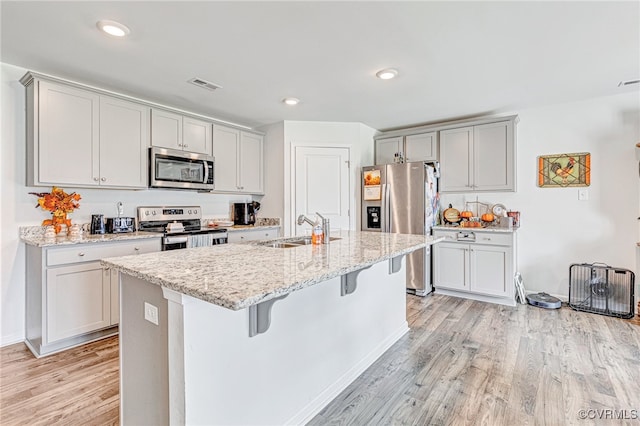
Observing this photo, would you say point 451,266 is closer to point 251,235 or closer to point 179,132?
point 251,235

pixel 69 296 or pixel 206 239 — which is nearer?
pixel 69 296

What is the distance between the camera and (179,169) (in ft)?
11.4

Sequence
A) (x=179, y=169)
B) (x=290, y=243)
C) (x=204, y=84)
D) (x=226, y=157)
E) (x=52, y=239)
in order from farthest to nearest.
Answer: (x=226, y=157) < (x=179, y=169) < (x=204, y=84) < (x=52, y=239) < (x=290, y=243)

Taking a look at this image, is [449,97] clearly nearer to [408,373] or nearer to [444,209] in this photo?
[444,209]

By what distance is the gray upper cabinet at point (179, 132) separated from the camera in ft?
10.8

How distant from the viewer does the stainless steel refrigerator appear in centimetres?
393

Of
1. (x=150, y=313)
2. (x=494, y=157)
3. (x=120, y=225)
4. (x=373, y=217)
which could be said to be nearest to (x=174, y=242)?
(x=120, y=225)

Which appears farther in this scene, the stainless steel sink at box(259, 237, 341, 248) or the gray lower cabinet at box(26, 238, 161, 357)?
the gray lower cabinet at box(26, 238, 161, 357)

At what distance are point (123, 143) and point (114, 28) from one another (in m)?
1.27

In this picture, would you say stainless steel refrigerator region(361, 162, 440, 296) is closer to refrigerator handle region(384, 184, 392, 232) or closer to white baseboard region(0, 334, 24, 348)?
refrigerator handle region(384, 184, 392, 232)

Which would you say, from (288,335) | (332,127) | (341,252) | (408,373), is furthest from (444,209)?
(288,335)

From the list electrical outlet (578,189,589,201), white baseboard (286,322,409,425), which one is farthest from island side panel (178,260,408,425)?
electrical outlet (578,189,589,201)

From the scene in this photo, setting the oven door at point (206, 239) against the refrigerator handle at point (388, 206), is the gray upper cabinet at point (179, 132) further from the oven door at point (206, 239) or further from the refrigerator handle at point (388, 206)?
the refrigerator handle at point (388, 206)

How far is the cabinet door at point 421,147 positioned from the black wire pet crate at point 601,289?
2028mm
